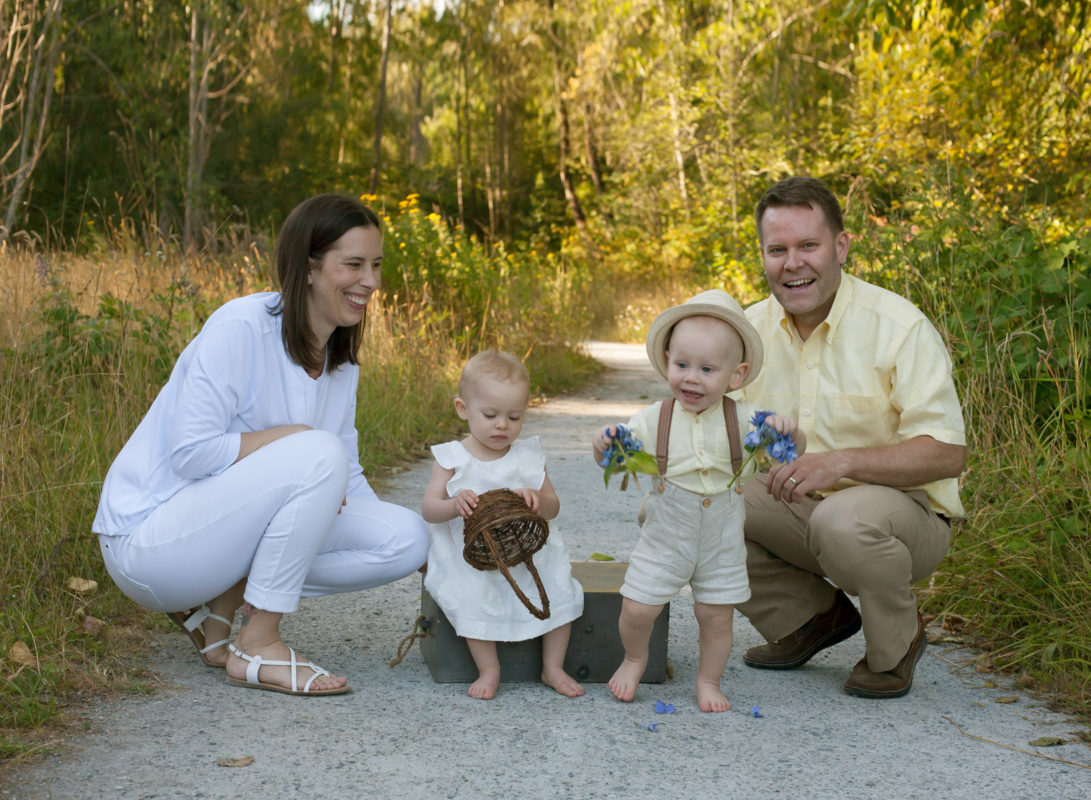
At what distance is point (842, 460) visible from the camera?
3410 millimetres

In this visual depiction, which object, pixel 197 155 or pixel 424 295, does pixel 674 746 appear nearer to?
pixel 424 295

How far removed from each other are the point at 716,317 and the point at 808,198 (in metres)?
0.62

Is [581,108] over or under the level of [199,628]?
over

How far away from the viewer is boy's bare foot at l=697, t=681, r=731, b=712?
3.39 meters

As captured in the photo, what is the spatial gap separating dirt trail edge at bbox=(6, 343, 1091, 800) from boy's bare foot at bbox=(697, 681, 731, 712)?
3 cm

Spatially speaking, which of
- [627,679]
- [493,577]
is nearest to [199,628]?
[493,577]

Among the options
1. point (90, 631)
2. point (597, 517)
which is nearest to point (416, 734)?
point (90, 631)

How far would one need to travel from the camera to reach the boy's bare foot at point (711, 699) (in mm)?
3393

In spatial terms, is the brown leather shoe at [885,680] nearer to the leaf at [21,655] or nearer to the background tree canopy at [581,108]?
the leaf at [21,655]

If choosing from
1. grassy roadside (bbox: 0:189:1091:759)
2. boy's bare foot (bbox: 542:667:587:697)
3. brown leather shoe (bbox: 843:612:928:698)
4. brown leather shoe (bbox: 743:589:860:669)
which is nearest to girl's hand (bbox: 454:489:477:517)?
boy's bare foot (bbox: 542:667:587:697)

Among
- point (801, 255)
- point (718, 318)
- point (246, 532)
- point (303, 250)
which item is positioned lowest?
point (246, 532)

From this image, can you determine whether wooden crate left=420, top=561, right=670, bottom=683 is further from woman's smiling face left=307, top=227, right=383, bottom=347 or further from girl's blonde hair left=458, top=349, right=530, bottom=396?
woman's smiling face left=307, top=227, right=383, bottom=347

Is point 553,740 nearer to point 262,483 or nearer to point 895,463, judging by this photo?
point 262,483

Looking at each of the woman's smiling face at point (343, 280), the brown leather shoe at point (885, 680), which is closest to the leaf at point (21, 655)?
the woman's smiling face at point (343, 280)
